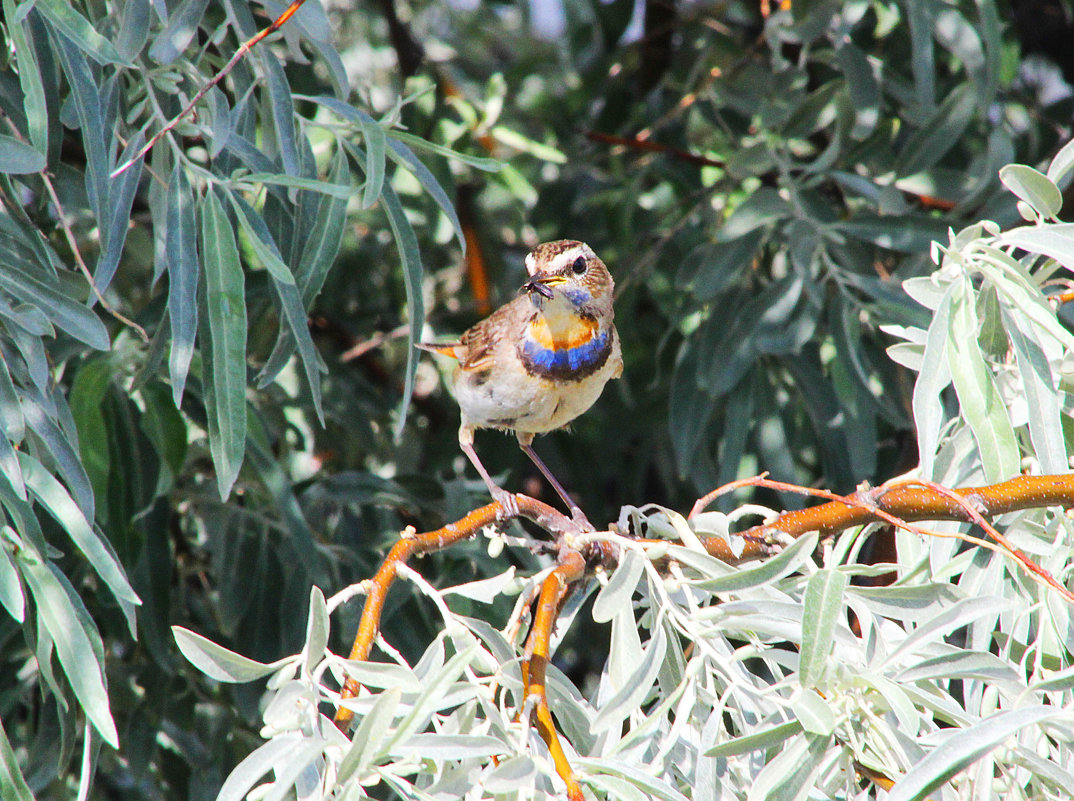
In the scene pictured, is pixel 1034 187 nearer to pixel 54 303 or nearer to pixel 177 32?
pixel 177 32

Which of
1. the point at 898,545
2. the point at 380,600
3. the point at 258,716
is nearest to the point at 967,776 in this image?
the point at 898,545

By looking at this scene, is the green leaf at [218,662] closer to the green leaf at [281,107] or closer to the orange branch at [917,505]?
the orange branch at [917,505]

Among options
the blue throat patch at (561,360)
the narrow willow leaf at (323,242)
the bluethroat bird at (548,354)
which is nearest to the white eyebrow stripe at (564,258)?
the bluethroat bird at (548,354)

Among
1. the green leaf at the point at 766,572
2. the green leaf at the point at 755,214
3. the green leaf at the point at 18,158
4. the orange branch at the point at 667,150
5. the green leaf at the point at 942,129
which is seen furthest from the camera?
the orange branch at the point at 667,150

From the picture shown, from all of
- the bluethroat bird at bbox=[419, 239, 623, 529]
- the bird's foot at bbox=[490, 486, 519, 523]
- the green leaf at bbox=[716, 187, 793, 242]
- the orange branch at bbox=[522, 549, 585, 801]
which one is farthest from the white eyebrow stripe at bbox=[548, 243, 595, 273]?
the orange branch at bbox=[522, 549, 585, 801]

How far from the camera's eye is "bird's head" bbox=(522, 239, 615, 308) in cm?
285

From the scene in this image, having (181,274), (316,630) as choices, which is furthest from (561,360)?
(316,630)

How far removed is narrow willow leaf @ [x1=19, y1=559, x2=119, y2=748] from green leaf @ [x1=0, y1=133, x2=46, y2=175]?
59 centimetres

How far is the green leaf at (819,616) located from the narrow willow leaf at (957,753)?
0.17m

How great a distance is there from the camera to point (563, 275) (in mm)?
2871

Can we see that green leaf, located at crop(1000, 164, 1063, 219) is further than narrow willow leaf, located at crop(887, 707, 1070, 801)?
Yes

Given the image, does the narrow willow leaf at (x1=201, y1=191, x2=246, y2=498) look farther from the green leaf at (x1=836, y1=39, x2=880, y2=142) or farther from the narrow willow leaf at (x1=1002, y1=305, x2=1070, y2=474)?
the green leaf at (x1=836, y1=39, x2=880, y2=142)

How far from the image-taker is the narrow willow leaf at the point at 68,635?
1737 millimetres

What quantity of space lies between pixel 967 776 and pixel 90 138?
1692 mm
